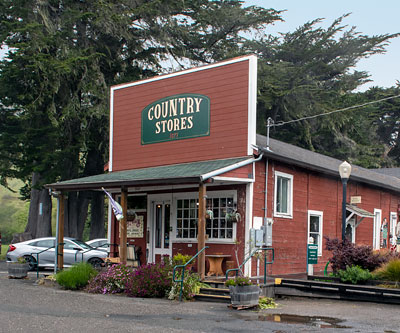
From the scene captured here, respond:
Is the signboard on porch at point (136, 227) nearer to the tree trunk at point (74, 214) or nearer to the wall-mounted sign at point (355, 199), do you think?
the wall-mounted sign at point (355, 199)

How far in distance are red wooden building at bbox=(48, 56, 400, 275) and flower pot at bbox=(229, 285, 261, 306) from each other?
95.3 inches

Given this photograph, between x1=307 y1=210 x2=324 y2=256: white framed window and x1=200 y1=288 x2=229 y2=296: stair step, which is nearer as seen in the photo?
x1=200 y1=288 x2=229 y2=296: stair step

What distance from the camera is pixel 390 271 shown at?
1383cm

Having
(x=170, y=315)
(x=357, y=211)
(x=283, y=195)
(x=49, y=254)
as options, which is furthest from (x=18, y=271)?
(x=357, y=211)

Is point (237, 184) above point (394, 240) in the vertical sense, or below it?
above

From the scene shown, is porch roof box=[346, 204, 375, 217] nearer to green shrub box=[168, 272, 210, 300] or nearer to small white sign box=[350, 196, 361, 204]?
small white sign box=[350, 196, 361, 204]

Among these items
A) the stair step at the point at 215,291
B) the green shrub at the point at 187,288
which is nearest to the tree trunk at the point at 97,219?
the green shrub at the point at 187,288

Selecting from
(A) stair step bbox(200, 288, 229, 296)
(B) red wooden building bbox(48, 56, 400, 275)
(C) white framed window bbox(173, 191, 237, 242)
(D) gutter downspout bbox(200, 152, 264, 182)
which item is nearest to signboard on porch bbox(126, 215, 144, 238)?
(B) red wooden building bbox(48, 56, 400, 275)

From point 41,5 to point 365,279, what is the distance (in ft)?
73.3

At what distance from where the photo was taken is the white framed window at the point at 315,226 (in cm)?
1820

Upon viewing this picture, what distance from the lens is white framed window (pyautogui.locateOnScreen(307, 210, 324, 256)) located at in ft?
59.7

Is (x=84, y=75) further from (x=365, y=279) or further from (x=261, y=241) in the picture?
(x=365, y=279)

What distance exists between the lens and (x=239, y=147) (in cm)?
1572

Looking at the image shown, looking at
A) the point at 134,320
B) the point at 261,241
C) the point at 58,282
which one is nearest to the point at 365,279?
the point at 261,241
